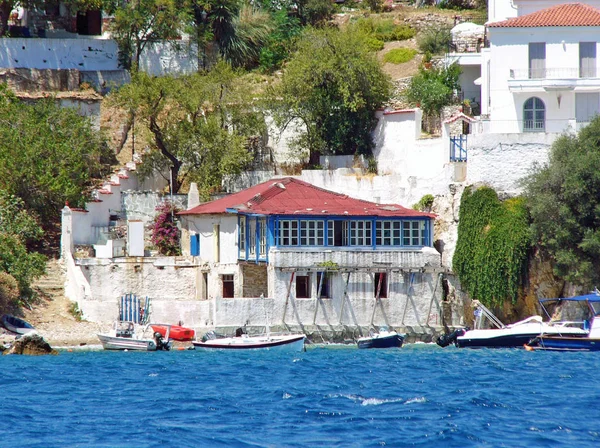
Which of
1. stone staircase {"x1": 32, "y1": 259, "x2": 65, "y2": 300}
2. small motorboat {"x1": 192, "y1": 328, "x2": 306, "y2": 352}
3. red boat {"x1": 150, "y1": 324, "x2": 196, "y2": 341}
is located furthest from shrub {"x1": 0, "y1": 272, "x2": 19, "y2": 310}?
small motorboat {"x1": 192, "y1": 328, "x2": 306, "y2": 352}

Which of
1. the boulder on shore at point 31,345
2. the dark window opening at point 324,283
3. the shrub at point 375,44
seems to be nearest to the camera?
the boulder on shore at point 31,345

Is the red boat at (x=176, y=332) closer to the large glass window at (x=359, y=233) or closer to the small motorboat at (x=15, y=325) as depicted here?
the small motorboat at (x=15, y=325)

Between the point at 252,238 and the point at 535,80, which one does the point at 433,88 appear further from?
the point at 252,238

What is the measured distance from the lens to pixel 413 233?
180ft

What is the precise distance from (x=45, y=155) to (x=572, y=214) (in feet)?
74.9

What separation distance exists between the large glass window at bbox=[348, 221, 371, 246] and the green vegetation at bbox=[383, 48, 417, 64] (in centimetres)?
1798

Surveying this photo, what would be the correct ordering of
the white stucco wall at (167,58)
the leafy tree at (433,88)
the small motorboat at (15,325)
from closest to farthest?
the small motorboat at (15,325) → the leafy tree at (433,88) → the white stucco wall at (167,58)

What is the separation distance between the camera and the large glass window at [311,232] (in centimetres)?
5388

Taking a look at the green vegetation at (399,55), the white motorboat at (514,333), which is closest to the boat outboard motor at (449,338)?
the white motorboat at (514,333)

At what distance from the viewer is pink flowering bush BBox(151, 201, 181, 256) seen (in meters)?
58.8

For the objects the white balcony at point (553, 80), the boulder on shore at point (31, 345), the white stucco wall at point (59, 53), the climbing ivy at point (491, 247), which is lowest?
the boulder on shore at point (31, 345)

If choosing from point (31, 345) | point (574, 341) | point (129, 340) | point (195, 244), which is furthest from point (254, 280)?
point (574, 341)

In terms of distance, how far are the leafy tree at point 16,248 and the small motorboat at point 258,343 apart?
7908 mm

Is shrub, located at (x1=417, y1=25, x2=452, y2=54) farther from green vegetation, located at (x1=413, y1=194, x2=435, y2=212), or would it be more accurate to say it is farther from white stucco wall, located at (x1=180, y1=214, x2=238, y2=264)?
white stucco wall, located at (x1=180, y1=214, x2=238, y2=264)
